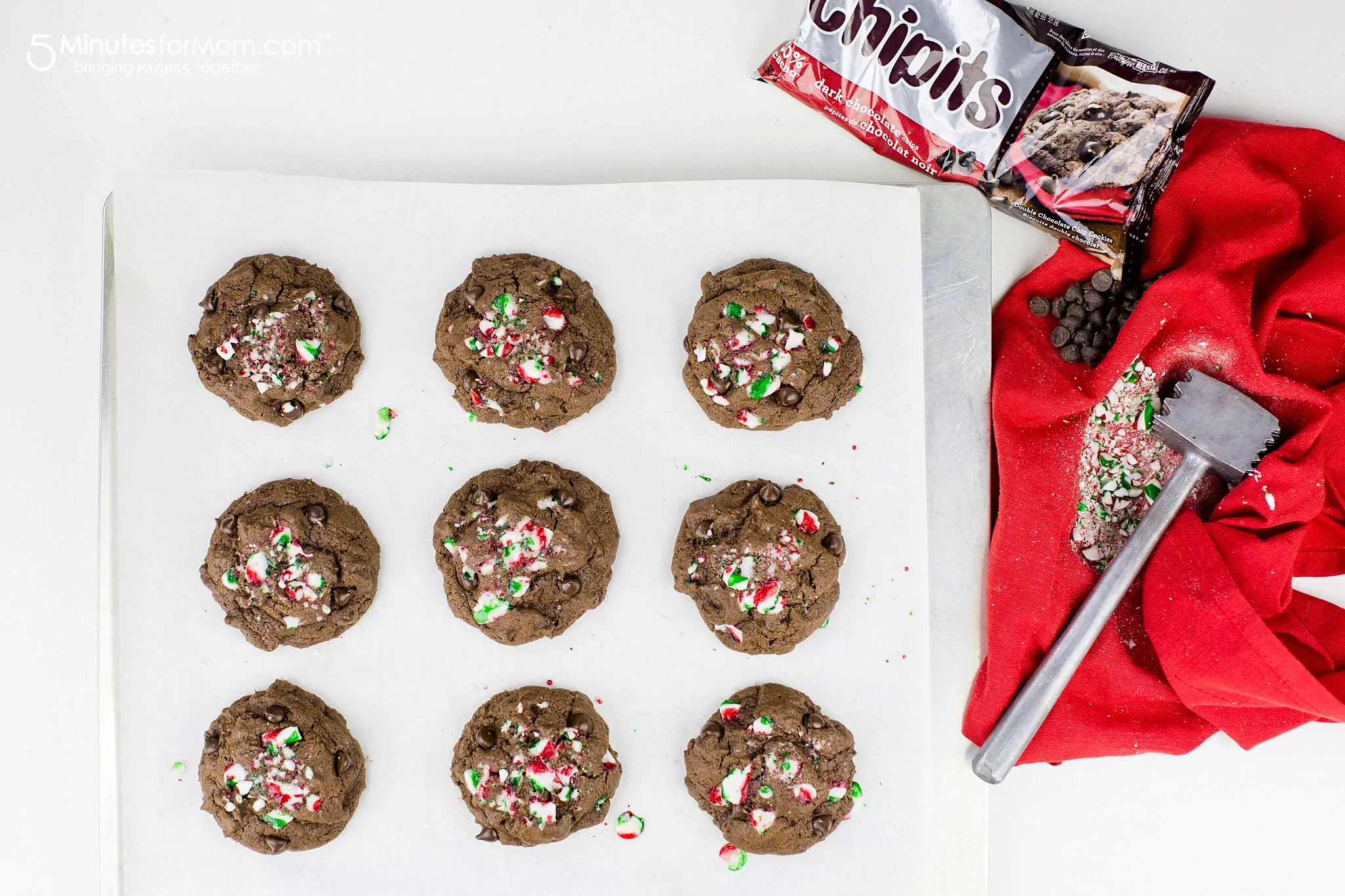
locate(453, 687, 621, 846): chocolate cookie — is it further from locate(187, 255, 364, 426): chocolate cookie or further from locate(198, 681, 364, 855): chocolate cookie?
locate(187, 255, 364, 426): chocolate cookie

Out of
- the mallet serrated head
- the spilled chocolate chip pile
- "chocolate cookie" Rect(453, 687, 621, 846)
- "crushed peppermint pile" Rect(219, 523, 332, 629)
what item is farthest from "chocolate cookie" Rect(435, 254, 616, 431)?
the mallet serrated head

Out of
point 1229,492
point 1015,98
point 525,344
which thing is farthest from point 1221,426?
point 525,344

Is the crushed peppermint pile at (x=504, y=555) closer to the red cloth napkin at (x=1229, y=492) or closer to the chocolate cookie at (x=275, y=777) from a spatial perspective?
the chocolate cookie at (x=275, y=777)

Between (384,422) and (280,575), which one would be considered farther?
(384,422)

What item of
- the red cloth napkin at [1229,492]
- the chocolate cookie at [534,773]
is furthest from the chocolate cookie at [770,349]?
the chocolate cookie at [534,773]

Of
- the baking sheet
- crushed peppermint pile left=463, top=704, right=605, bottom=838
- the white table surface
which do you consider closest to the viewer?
crushed peppermint pile left=463, top=704, right=605, bottom=838

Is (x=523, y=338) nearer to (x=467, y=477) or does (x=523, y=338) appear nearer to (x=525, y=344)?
(x=525, y=344)

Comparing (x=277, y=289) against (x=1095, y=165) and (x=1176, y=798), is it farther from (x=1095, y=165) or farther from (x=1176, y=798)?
(x=1176, y=798)
